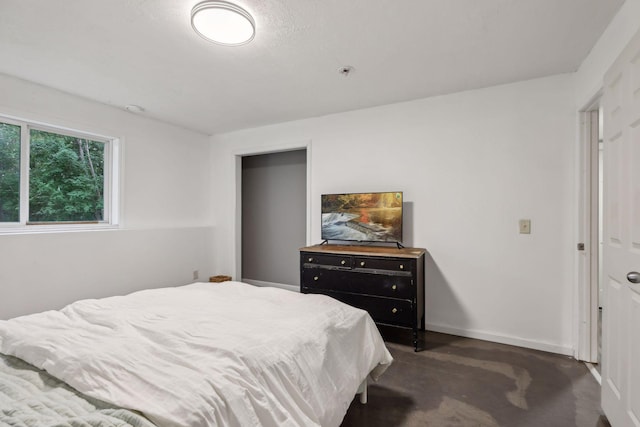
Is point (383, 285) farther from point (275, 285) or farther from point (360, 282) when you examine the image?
point (275, 285)

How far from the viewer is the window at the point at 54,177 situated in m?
2.88

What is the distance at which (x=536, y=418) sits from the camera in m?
1.83

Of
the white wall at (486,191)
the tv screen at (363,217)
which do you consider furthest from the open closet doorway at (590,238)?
the tv screen at (363,217)

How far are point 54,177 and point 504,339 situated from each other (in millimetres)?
4677

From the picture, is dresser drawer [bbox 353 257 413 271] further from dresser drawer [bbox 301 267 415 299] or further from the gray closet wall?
the gray closet wall

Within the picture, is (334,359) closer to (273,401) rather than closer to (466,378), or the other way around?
(273,401)

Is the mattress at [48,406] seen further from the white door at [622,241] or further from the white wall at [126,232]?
the white wall at [126,232]

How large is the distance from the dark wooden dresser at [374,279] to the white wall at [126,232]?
76.4 inches

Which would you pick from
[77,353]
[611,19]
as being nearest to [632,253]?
[611,19]

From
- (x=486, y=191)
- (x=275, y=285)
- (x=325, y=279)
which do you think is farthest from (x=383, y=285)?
(x=275, y=285)

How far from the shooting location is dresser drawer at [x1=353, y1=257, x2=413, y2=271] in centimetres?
272

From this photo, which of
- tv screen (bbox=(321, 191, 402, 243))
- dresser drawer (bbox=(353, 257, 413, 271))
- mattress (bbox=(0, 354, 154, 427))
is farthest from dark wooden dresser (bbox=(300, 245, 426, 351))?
mattress (bbox=(0, 354, 154, 427))

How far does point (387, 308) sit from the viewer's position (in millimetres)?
2791

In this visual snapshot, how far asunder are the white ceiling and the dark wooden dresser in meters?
1.58
